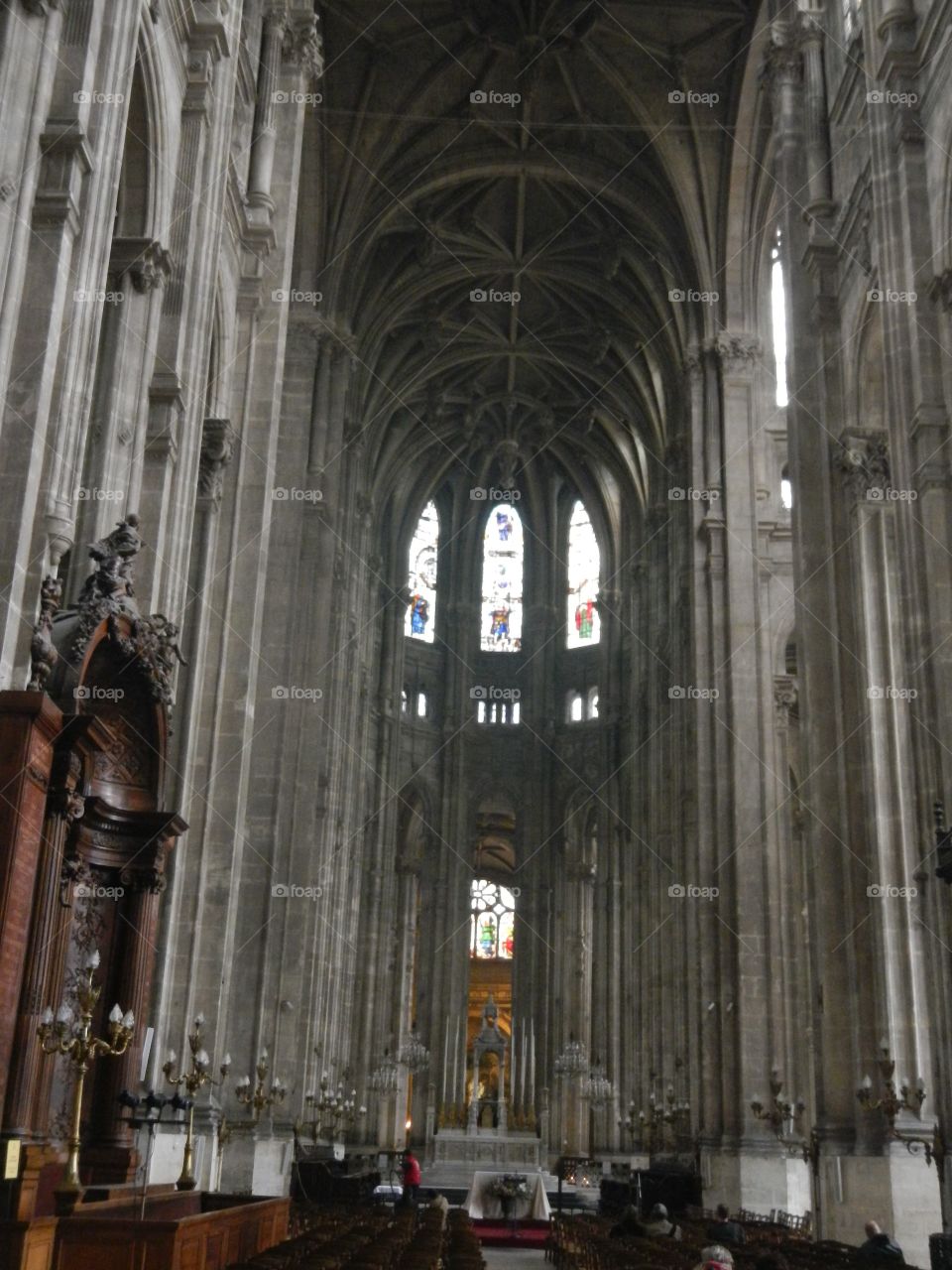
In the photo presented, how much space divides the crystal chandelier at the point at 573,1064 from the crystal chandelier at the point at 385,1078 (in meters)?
5.00

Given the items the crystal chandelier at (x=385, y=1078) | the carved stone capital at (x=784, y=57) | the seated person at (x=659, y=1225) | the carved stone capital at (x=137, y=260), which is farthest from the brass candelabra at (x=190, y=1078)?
the crystal chandelier at (x=385, y=1078)

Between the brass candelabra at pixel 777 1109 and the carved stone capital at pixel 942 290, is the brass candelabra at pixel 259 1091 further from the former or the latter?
the carved stone capital at pixel 942 290

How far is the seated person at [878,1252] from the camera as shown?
1188 cm

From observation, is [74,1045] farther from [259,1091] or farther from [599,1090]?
[599,1090]

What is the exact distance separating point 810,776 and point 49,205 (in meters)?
14.2

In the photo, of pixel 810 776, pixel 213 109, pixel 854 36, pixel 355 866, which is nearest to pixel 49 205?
pixel 213 109

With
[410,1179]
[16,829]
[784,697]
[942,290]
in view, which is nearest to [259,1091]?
[410,1179]

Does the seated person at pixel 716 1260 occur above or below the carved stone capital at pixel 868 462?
below

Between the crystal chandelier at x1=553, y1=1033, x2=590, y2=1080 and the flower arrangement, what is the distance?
12738 mm

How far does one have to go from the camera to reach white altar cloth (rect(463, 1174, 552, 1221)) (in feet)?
98.2

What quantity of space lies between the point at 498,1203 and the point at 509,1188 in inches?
21.9

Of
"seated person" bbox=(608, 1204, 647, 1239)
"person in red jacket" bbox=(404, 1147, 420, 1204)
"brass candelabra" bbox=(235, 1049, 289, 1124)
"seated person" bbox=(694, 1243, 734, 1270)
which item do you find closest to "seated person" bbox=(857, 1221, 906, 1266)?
"seated person" bbox=(608, 1204, 647, 1239)

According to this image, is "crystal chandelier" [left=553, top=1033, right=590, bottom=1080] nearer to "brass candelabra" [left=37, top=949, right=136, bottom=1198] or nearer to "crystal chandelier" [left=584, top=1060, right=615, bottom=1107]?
"crystal chandelier" [left=584, top=1060, right=615, bottom=1107]

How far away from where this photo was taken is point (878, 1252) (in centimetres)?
1341
